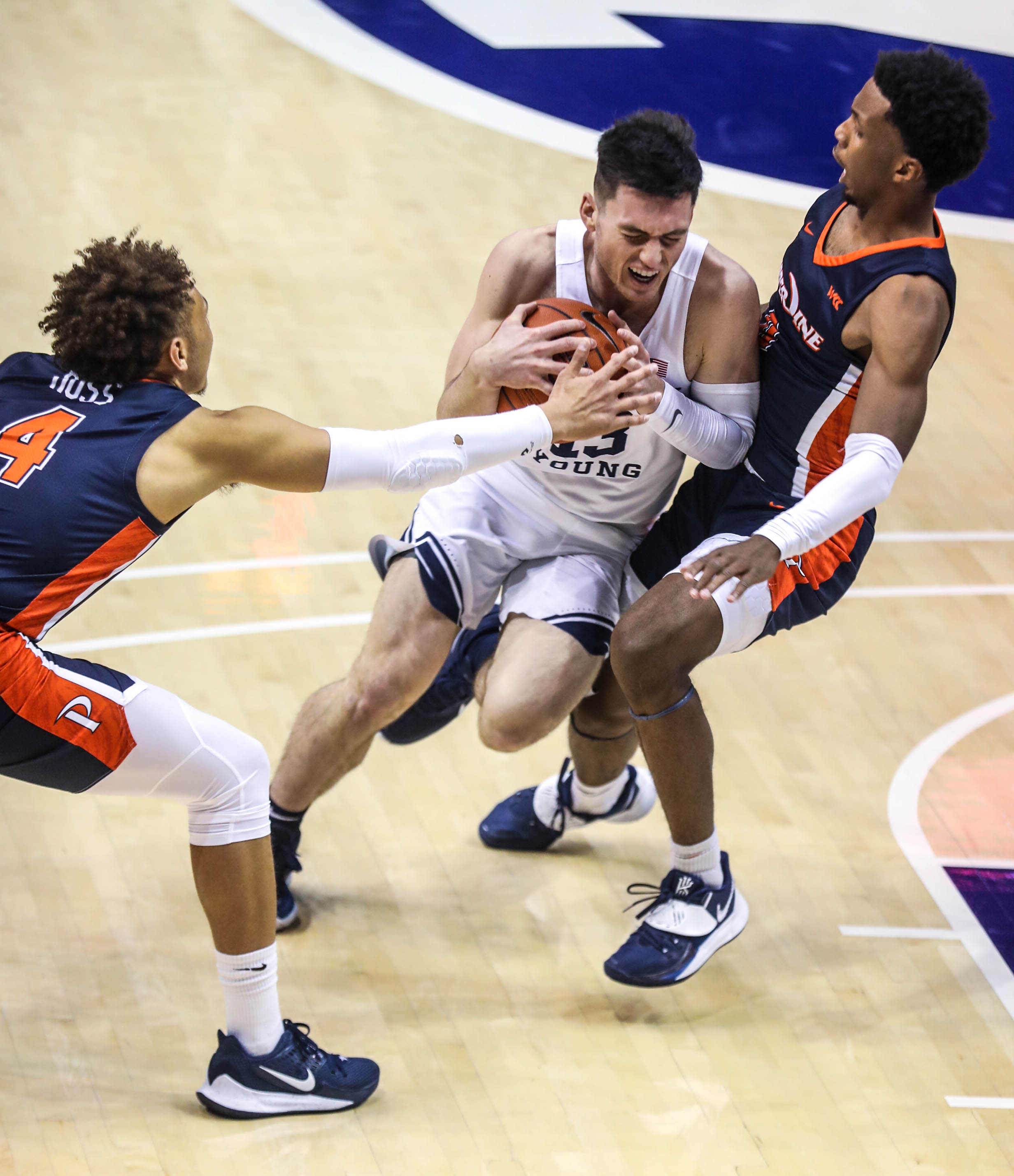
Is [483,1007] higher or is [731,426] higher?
[731,426]

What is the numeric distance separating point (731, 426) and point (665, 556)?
0.46 meters

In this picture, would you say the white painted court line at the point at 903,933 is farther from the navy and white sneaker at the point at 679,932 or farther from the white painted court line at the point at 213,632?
the white painted court line at the point at 213,632

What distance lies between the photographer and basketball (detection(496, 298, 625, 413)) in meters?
3.69

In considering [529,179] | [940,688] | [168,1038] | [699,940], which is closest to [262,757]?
[168,1038]

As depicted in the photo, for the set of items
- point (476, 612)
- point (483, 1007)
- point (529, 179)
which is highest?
point (529, 179)

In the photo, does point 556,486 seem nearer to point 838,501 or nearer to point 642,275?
point 642,275

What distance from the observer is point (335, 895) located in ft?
14.1

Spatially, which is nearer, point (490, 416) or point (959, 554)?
point (490, 416)

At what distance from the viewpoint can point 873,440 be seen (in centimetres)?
353

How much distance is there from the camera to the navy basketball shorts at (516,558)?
4.04 m

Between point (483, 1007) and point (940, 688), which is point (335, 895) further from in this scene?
point (940, 688)

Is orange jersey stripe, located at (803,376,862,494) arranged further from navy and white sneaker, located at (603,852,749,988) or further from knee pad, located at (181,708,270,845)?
knee pad, located at (181,708,270,845)

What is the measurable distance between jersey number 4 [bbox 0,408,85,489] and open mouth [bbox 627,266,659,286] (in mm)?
1394

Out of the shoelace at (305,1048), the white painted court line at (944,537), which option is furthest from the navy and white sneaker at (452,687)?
the white painted court line at (944,537)
